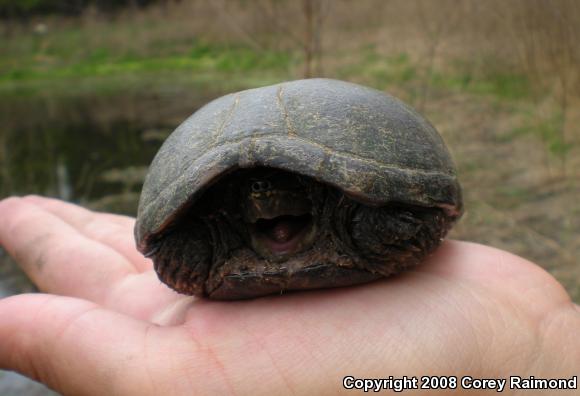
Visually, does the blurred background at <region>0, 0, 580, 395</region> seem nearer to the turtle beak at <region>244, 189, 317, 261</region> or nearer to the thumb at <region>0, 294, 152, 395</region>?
the thumb at <region>0, 294, 152, 395</region>

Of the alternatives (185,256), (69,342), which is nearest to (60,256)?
(69,342)

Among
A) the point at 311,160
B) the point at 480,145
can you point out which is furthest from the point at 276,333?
the point at 480,145

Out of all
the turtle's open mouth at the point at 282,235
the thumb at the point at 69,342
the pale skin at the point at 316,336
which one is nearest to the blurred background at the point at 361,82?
the thumb at the point at 69,342

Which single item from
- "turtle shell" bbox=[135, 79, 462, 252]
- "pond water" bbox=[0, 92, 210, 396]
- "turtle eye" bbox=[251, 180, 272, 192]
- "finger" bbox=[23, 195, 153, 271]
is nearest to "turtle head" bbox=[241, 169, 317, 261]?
"turtle eye" bbox=[251, 180, 272, 192]

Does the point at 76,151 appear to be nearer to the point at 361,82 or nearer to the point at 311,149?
the point at 361,82

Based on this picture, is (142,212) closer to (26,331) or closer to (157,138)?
(26,331)
